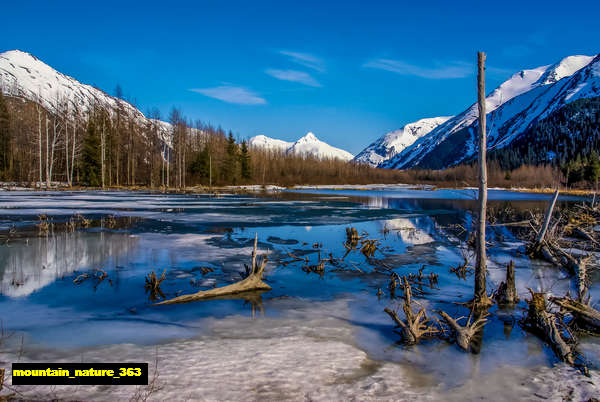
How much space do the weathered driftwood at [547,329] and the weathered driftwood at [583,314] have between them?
32 cm

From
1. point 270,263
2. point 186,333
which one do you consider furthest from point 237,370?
point 270,263

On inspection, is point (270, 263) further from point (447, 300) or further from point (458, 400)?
point (458, 400)

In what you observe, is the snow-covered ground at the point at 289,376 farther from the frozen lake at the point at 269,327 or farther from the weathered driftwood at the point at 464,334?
the weathered driftwood at the point at 464,334

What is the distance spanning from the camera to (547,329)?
6109mm

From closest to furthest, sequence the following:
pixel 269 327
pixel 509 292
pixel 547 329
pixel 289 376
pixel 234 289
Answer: pixel 289 376 → pixel 547 329 → pixel 269 327 → pixel 509 292 → pixel 234 289

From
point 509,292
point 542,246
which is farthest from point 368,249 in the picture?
point 542,246

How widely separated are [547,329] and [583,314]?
3.87 feet

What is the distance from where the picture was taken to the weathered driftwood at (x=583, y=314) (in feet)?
21.4

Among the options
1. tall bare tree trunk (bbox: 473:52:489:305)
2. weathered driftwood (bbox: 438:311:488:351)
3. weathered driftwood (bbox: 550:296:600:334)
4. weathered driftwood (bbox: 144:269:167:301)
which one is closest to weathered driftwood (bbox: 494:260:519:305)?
tall bare tree trunk (bbox: 473:52:489:305)

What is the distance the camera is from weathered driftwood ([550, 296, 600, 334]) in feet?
21.4

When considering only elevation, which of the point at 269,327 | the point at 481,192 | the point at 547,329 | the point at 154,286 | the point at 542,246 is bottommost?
the point at 269,327

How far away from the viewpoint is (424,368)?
5.06 meters

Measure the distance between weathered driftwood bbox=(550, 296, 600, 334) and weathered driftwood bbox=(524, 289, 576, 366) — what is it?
321mm

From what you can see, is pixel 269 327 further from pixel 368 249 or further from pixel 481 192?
pixel 368 249
